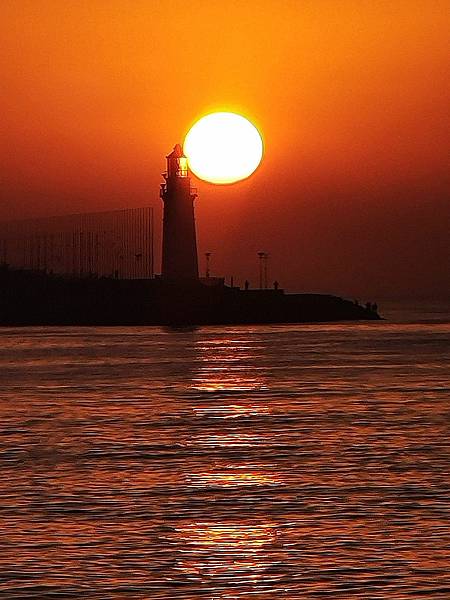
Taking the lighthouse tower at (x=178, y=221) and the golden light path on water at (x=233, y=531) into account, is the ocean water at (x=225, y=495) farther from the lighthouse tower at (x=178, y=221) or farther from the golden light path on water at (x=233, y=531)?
the lighthouse tower at (x=178, y=221)

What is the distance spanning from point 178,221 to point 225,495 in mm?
118169

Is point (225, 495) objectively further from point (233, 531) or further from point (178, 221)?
point (178, 221)

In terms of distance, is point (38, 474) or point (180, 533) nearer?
point (180, 533)

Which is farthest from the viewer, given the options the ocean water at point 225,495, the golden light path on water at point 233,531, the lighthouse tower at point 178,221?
the lighthouse tower at point 178,221

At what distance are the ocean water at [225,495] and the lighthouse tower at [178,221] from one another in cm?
9012

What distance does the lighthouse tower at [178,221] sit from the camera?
141375 mm

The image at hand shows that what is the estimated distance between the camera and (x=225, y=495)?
2344cm

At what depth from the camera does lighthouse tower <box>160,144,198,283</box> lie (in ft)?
464

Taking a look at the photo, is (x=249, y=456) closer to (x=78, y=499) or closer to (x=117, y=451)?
(x=117, y=451)

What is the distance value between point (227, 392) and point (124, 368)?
2120 cm

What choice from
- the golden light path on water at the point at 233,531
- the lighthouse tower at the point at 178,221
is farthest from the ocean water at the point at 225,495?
the lighthouse tower at the point at 178,221

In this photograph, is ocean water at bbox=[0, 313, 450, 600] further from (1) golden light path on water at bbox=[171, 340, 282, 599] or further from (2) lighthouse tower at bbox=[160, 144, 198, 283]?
(2) lighthouse tower at bbox=[160, 144, 198, 283]

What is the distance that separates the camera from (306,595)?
15883 millimetres

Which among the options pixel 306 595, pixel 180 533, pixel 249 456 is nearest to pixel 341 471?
pixel 249 456
